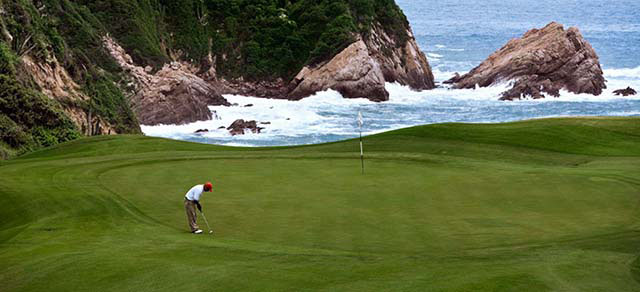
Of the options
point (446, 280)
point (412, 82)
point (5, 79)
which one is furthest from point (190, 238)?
point (412, 82)

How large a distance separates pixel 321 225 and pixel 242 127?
191 feet

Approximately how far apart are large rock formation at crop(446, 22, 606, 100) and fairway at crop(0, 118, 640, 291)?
6932 cm

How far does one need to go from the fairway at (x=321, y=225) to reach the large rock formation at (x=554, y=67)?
6932 cm

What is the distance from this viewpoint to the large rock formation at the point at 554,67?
97000 millimetres

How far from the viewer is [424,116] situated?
284ft

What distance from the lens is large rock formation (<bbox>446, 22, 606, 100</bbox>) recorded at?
97000 millimetres

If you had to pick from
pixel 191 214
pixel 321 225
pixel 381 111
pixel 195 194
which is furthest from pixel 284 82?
pixel 321 225

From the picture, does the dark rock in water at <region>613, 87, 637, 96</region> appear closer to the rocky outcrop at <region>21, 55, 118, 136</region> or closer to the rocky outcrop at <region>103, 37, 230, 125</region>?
the rocky outcrop at <region>103, 37, 230, 125</region>

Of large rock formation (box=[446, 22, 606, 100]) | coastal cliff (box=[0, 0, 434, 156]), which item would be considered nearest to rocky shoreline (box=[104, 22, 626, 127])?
large rock formation (box=[446, 22, 606, 100])

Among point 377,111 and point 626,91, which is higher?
point 377,111

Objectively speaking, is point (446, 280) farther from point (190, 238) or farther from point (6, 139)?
point (6, 139)

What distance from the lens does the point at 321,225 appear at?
54.7 ft

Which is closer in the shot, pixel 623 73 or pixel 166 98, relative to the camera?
pixel 166 98

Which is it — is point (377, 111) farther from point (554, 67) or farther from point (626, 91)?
point (626, 91)
